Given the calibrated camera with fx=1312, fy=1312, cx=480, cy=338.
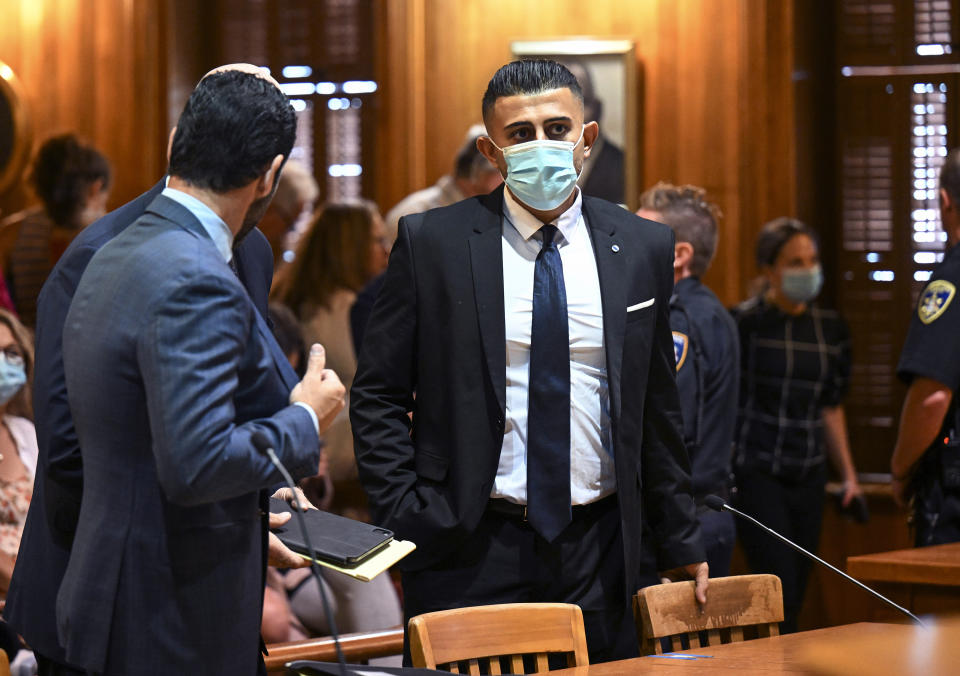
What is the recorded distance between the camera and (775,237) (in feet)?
18.2

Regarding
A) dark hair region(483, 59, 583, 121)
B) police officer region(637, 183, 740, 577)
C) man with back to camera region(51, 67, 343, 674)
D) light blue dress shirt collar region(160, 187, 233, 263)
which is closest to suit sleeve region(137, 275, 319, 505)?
man with back to camera region(51, 67, 343, 674)

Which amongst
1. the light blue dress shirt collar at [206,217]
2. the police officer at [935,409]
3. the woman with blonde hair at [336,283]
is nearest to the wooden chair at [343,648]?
the light blue dress shirt collar at [206,217]

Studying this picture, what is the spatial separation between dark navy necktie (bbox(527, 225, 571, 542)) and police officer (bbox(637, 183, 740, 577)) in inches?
36.0

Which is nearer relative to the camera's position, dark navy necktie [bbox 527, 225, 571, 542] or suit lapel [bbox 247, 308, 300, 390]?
suit lapel [bbox 247, 308, 300, 390]

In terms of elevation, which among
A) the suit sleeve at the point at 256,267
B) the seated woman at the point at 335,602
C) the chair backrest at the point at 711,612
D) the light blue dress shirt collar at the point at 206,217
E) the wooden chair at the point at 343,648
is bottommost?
the seated woman at the point at 335,602

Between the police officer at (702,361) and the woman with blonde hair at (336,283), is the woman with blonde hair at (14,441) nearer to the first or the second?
the woman with blonde hair at (336,283)

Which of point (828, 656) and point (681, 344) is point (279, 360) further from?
point (681, 344)

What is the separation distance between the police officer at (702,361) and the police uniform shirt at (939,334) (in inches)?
19.3

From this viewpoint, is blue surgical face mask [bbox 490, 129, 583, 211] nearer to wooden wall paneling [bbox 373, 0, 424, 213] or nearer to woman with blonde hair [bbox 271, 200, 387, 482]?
woman with blonde hair [bbox 271, 200, 387, 482]

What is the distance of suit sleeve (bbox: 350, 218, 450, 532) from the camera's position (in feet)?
8.57

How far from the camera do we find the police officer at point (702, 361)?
3.59 metres

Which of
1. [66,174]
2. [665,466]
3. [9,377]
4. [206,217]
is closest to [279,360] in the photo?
[206,217]

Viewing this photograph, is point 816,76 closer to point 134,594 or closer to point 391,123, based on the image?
point 391,123

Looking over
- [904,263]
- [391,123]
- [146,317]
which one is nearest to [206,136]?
[146,317]
